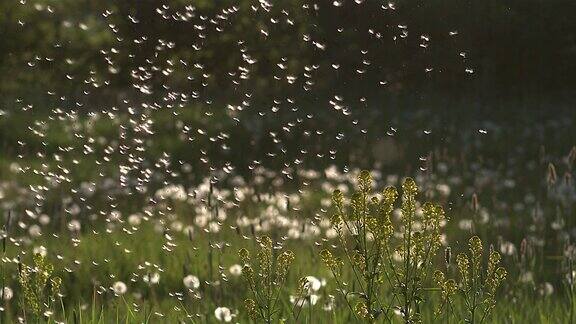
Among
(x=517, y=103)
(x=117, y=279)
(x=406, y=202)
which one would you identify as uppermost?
(x=517, y=103)

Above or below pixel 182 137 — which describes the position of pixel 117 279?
below

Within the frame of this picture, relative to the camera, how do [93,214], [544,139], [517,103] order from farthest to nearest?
[517,103], [544,139], [93,214]

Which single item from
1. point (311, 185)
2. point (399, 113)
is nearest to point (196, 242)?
point (311, 185)

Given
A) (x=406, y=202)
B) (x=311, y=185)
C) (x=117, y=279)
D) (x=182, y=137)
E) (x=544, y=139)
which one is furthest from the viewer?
(x=544, y=139)

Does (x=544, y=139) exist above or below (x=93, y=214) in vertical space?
above

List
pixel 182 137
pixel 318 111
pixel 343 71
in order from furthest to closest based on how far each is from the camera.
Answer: pixel 343 71 → pixel 318 111 → pixel 182 137

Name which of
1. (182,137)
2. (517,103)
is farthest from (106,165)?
(517,103)

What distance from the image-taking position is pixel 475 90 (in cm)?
1427

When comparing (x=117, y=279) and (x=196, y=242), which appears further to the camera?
(x=196, y=242)

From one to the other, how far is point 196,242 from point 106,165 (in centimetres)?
273

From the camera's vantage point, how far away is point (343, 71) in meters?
12.1

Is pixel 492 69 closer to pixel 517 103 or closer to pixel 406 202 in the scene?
→ pixel 517 103

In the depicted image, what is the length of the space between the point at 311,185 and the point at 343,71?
6032 millimetres

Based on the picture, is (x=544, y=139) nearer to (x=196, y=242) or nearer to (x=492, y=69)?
(x=492, y=69)
